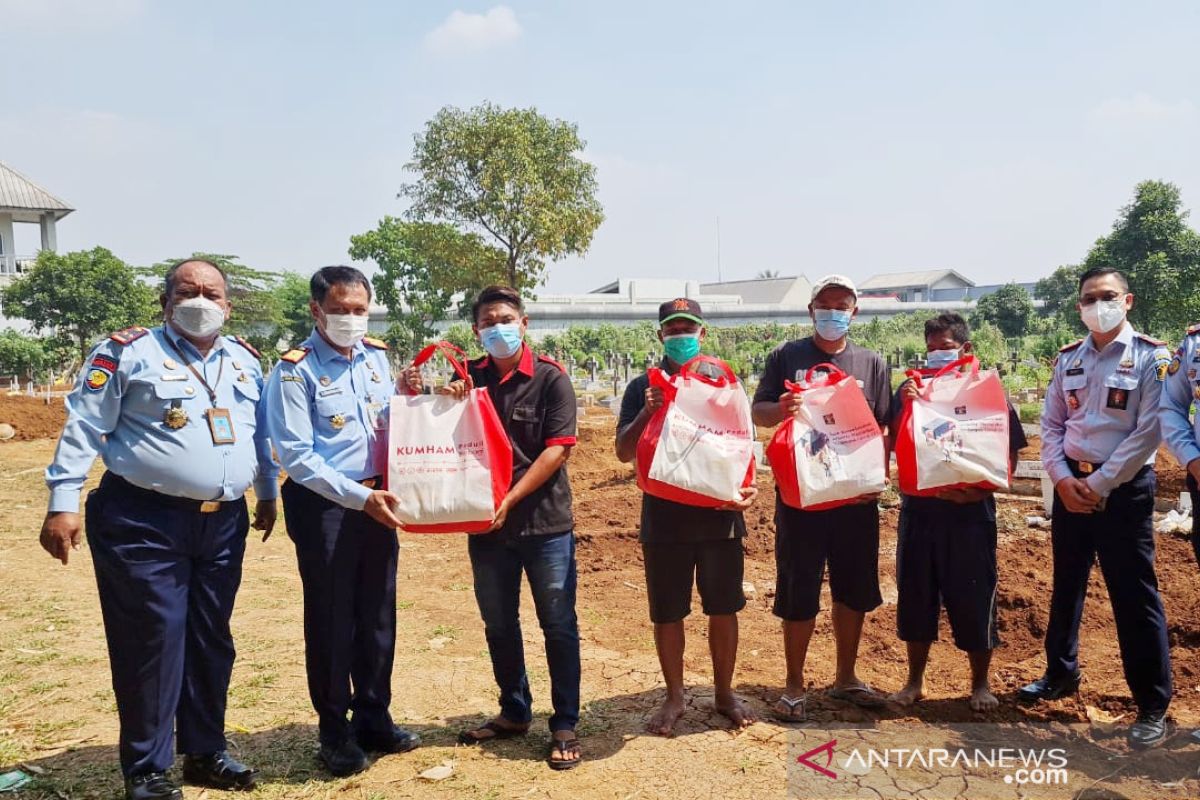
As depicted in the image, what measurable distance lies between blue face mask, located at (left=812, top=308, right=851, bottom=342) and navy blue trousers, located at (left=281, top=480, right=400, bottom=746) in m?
1.93

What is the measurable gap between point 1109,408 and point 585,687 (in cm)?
259

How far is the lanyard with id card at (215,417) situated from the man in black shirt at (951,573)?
8.66 feet

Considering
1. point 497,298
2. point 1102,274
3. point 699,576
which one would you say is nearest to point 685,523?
point 699,576

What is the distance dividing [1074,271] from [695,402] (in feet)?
128

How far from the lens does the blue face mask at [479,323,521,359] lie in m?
3.11

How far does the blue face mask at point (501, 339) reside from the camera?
10.2 feet

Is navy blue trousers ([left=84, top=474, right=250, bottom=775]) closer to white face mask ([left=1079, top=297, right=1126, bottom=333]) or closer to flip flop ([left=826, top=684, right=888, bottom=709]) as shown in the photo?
flip flop ([left=826, top=684, right=888, bottom=709])

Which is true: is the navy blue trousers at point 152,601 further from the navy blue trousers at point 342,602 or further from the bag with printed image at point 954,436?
the bag with printed image at point 954,436

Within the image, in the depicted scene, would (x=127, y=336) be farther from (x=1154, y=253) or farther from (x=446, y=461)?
(x=1154, y=253)

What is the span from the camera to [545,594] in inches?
123

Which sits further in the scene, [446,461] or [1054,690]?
[1054,690]

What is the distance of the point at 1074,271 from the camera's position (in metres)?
35.9

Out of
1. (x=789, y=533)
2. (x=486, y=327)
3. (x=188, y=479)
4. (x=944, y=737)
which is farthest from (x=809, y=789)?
(x=188, y=479)

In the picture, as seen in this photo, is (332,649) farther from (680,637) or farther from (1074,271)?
(1074,271)
